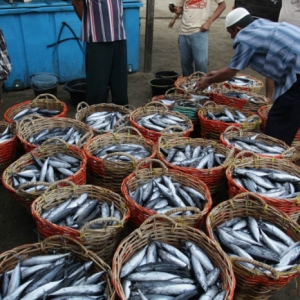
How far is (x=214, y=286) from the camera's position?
8.36 feet

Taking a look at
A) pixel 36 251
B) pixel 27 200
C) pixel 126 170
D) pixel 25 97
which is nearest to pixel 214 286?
pixel 36 251

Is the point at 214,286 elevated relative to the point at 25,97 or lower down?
elevated

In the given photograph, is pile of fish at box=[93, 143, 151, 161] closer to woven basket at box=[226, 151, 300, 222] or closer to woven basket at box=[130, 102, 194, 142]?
woven basket at box=[130, 102, 194, 142]

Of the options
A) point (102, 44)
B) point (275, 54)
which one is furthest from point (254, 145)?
point (102, 44)

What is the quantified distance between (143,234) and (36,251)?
88 cm

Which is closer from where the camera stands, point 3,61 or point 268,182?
point 268,182

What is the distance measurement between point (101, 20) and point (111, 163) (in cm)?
259

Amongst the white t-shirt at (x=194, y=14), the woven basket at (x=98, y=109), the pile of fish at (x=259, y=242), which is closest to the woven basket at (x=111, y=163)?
the woven basket at (x=98, y=109)

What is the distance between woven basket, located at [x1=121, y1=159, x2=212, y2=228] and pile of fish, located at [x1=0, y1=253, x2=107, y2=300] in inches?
27.4

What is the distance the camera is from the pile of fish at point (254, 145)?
→ 171 inches

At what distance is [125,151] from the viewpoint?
428cm

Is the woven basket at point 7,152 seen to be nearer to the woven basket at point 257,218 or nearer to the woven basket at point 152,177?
the woven basket at point 152,177

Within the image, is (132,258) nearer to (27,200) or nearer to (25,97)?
(27,200)

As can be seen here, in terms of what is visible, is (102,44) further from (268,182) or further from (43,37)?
(268,182)
